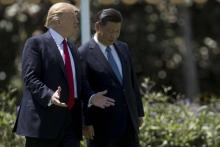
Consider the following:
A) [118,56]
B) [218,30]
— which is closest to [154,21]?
[218,30]

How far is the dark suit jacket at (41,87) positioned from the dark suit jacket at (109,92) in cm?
42

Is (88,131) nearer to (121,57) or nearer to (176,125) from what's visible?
(121,57)

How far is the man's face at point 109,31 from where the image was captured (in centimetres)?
616

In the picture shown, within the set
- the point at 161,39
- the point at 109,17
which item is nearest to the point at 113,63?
the point at 109,17

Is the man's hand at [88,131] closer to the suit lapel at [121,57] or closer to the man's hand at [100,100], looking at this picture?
the man's hand at [100,100]

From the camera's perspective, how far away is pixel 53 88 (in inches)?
226

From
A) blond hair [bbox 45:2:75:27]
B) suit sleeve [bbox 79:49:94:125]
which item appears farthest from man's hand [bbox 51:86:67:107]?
blond hair [bbox 45:2:75:27]

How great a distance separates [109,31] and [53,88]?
695 millimetres

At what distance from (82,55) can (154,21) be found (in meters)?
12.4

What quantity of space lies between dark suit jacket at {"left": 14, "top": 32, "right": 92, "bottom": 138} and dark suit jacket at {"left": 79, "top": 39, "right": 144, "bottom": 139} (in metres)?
0.42

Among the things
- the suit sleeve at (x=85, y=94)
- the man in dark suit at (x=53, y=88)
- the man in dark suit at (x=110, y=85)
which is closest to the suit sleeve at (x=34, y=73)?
the man in dark suit at (x=53, y=88)

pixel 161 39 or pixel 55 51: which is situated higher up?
pixel 55 51

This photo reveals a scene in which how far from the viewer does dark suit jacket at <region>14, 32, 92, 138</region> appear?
569 cm

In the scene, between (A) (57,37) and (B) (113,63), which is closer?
(A) (57,37)
